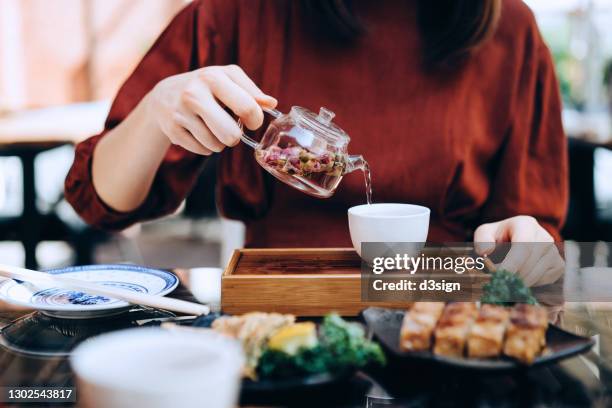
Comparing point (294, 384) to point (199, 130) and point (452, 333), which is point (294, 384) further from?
point (199, 130)

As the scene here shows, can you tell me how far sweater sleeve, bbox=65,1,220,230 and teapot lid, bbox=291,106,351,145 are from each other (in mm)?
523

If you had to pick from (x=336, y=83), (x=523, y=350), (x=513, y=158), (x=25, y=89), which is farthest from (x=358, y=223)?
(x=25, y=89)

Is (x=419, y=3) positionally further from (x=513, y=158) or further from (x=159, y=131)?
(x=159, y=131)

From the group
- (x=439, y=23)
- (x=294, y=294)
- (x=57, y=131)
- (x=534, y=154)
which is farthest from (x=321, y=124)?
(x=57, y=131)

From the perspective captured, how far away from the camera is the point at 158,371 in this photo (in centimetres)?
48

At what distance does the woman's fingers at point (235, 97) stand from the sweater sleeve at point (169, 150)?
0.50 meters

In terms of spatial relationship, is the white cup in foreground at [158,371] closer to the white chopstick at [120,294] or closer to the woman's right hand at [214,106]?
the white chopstick at [120,294]

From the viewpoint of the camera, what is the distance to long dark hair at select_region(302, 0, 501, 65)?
4.70 feet

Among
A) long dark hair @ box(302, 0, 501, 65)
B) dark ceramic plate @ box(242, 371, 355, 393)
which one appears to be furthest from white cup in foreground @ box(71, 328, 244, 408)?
long dark hair @ box(302, 0, 501, 65)

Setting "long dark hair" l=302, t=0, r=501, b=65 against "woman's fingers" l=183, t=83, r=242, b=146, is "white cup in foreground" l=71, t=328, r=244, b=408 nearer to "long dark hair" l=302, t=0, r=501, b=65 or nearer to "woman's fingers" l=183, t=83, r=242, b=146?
"woman's fingers" l=183, t=83, r=242, b=146

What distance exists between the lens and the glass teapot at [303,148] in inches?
40.3

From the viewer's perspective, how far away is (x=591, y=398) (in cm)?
67

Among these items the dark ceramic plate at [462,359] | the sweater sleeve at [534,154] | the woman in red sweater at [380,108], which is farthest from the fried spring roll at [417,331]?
the sweater sleeve at [534,154]

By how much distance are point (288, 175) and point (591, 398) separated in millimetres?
578
